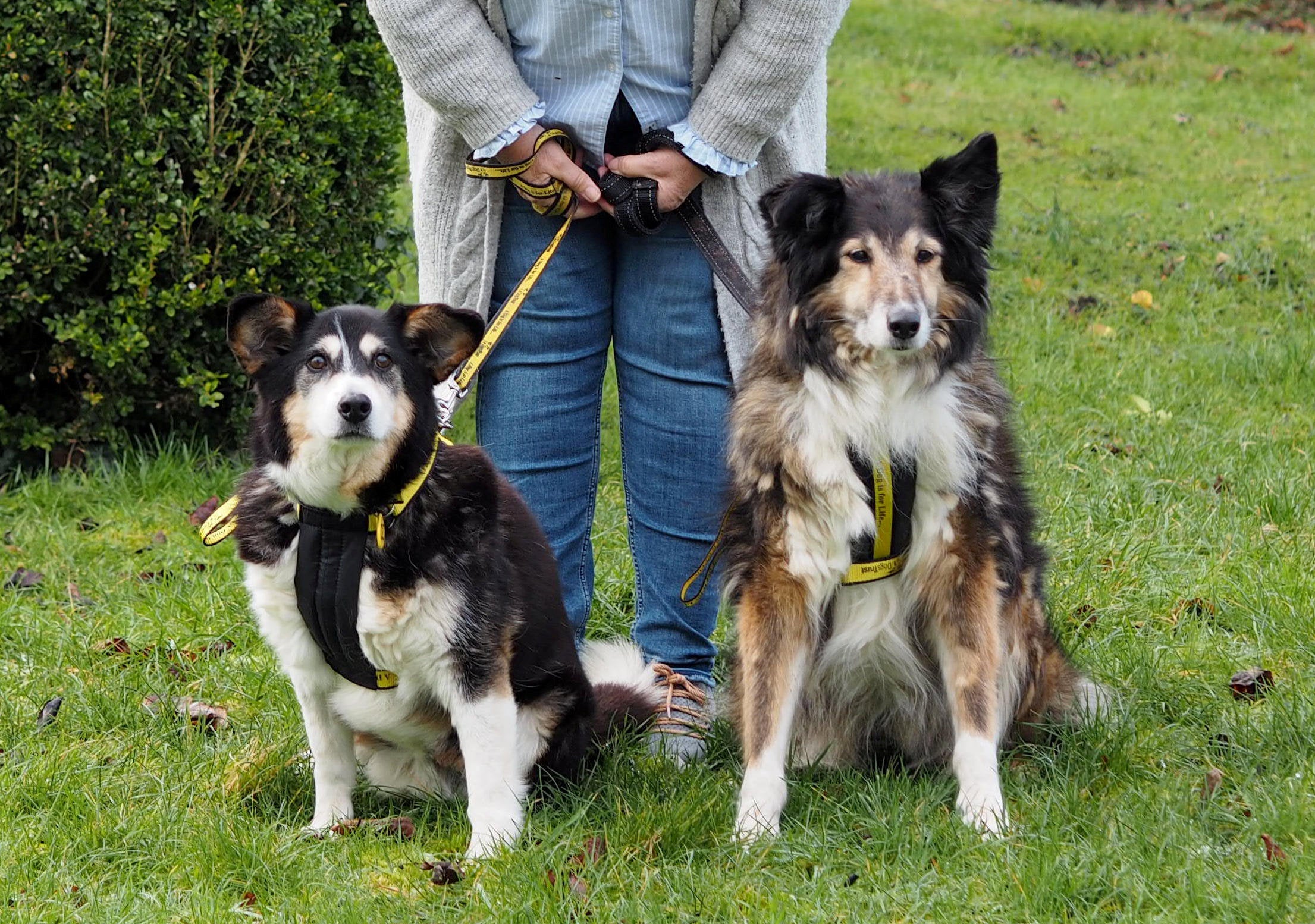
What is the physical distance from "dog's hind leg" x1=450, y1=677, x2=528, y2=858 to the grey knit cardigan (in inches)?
44.5

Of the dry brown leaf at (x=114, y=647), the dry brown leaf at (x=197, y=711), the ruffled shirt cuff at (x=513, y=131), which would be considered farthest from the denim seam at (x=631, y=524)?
the dry brown leaf at (x=114, y=647)

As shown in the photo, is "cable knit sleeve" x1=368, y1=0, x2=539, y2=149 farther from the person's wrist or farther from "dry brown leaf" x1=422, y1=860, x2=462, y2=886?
"dry brown leaf" x1=422, y1=860, x2=462, y2=886

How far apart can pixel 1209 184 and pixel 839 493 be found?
8.25 m

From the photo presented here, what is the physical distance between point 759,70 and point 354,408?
4.51 ft

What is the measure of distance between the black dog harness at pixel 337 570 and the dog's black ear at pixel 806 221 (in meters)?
0.95

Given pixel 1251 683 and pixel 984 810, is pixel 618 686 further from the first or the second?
pixel 1251 683

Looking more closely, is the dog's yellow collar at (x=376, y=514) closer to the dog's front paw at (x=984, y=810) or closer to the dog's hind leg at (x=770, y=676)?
the dog's hind leg at (x=770, y=676)

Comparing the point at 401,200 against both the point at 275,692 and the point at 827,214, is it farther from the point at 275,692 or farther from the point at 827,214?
the point at 827,214

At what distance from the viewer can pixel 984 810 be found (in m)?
3.04

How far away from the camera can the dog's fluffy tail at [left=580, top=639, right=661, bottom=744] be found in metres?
3.57

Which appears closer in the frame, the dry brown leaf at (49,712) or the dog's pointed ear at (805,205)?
the dog's pointed ear at (805,205)

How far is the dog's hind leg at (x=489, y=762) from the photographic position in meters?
3.02

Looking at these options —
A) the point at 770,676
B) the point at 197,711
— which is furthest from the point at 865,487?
the point at 197,711

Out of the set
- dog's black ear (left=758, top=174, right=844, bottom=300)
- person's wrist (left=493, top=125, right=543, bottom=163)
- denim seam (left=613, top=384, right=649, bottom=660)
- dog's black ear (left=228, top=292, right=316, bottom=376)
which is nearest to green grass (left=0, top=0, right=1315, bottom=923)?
denim seam (left=613, top=384, right=649, bottom=660)
